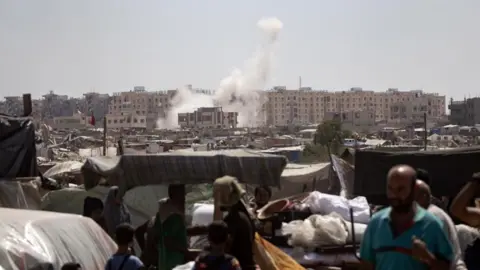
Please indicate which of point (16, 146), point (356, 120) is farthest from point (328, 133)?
point (16, 146)

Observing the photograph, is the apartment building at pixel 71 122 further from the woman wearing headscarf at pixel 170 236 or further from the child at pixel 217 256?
the child at pixel 217 256

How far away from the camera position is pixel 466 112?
121125mm

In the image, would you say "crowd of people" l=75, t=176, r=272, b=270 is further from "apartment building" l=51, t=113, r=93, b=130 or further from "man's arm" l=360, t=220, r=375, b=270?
"apartment building" l=51, t=113, r=93, b=130

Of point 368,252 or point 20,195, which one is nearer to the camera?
point 368,252

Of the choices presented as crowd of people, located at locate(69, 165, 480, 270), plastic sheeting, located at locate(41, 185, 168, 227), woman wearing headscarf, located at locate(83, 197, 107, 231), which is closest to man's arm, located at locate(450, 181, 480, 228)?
crowd of people, located at locate(69, 165, 480, 270)

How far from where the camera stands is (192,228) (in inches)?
279

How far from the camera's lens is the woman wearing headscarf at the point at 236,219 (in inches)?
224

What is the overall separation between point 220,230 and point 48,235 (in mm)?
1578

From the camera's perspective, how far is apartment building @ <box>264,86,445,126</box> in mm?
176750

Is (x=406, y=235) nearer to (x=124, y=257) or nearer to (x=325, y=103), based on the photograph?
(x=124, y=257)

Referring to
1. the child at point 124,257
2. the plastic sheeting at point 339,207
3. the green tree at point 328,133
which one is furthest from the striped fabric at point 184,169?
the green tree at point 328,133

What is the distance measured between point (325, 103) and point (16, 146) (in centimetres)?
17128

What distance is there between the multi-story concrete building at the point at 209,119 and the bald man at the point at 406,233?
439ft

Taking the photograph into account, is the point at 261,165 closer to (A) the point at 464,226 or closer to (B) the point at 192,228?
(B) the point at 192,228
